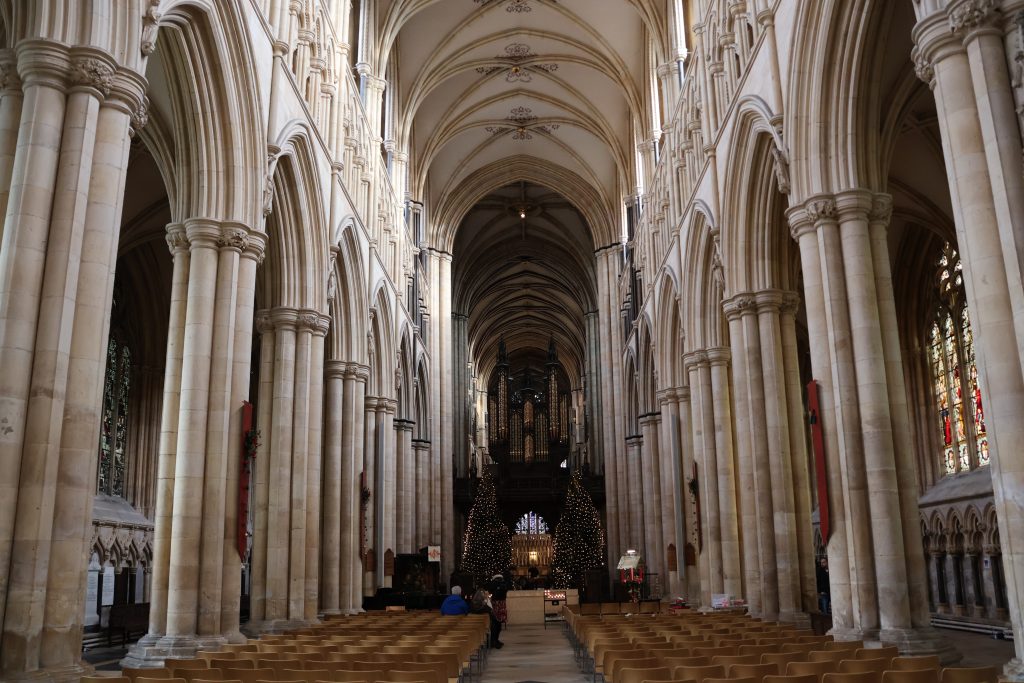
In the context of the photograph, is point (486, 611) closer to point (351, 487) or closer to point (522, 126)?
point (351, 487)

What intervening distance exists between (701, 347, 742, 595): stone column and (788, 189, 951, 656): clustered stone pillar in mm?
6819

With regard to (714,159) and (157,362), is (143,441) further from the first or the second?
(714,159)

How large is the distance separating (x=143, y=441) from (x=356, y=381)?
795 cm

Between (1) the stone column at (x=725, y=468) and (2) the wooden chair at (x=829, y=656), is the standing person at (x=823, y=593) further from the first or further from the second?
(2) the wooden chair at (x=829, y=656)

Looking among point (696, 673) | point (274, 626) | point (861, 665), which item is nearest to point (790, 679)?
point (696, 673)

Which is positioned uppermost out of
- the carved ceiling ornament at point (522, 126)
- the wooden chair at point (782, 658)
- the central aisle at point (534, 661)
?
the carved ceiling ornament at point (522, 126)

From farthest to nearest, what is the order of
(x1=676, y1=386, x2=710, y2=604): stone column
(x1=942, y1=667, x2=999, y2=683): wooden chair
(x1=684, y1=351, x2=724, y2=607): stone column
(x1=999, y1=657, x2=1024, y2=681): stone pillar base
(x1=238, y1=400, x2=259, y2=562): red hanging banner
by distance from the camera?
(x1=676, y1=386, x2=710, y2=604): stone column < (x1=684, y1=351, x2=724, y2=607): stone column < (x1=238, y1=400, x2=259, y2=562): red hanging banner < (x1=999, y1=657, x2=1024, y2=681): stone pillar base < (x1=942, y1=667, x2=999, y2=683): wooden chair

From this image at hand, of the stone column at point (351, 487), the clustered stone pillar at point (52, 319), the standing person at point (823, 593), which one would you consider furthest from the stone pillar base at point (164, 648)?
the standing person at point (823, 593)

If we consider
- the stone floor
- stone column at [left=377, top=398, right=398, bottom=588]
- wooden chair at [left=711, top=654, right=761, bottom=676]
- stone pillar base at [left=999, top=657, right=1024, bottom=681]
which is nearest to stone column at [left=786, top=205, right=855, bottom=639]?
the stone floor

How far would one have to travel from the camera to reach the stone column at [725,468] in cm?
1812

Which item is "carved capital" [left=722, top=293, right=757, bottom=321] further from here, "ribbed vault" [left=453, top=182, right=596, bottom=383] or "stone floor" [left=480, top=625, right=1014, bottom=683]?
"ribbed vault" [left=453, top=182, right=596, bottom=383]

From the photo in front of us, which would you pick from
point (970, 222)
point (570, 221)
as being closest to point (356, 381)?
point (970, 222)

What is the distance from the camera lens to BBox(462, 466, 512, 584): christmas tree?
36.8m

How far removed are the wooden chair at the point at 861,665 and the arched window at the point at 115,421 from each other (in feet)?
67.2
